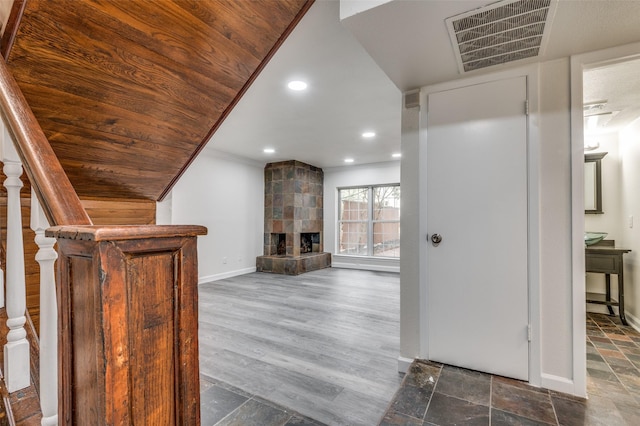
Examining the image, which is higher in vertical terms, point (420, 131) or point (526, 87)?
point (526, 87)

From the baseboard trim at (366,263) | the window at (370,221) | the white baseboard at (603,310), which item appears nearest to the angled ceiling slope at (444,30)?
the white baseboard at (603,310)

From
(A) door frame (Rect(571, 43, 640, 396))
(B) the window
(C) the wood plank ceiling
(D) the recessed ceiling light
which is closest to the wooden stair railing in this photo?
(C) the wood plank ceiling

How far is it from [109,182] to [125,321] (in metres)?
2.26

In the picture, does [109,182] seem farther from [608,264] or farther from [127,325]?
[608,264]

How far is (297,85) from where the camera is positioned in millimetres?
2854

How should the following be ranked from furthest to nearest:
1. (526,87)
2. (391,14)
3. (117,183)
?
(117,183) → (526,87) → (391,14)

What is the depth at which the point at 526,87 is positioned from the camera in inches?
73.4

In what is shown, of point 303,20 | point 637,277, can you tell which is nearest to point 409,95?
point 303,20

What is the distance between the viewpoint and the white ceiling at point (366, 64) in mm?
1446

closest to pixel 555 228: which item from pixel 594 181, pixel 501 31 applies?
pixel 501 31

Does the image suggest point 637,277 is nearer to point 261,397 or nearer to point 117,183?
point 261,397

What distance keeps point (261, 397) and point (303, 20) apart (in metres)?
2.43

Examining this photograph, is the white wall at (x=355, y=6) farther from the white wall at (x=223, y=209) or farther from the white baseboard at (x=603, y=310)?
the white wall at (x=223, y=209)

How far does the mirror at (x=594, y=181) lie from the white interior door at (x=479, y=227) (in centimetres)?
249
